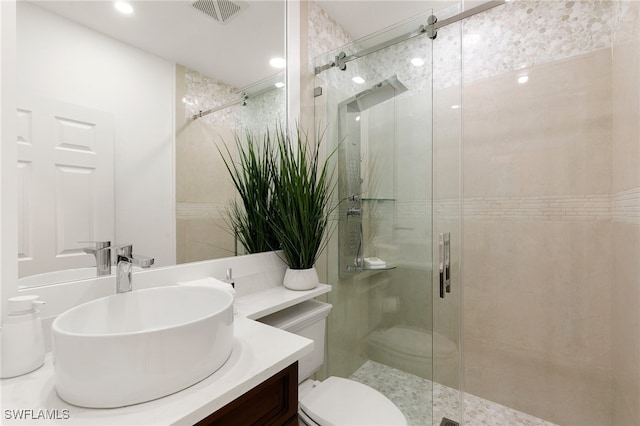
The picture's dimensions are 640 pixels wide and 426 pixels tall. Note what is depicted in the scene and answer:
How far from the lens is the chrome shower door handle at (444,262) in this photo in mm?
1476

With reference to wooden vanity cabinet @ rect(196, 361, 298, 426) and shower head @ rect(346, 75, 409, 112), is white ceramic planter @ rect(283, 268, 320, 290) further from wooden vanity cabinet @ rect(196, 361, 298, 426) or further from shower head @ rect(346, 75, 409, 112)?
shower head @ rect(346, 75, 409, 112)

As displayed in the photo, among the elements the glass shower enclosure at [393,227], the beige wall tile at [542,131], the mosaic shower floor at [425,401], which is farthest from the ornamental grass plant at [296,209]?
the beige wall tile at [542,131]

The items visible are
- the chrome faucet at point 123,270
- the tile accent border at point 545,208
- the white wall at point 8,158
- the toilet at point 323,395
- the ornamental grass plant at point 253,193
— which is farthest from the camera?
the tile accent border at point 545,208

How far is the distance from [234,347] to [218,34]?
1.25 m

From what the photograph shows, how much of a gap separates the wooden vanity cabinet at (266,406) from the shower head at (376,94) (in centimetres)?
140

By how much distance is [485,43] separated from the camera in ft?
6.25

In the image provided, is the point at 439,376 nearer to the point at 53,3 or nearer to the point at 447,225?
the point at 447,225

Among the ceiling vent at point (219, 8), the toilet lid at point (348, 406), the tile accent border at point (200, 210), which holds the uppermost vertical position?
the ceiling vent at point (219, 8)

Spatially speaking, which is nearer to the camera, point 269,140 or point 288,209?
point 288,209

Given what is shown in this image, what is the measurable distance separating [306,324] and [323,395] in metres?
0.29

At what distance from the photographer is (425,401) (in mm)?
1469

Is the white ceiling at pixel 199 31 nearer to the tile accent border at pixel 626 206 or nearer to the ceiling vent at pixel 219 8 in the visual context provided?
the ceiling vent at pixel 219 8

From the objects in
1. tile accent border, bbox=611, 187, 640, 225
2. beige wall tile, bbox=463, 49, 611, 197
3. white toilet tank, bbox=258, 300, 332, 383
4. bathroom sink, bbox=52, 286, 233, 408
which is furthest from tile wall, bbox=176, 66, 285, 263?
tile accent border, bbox=611, 187, 640, 225

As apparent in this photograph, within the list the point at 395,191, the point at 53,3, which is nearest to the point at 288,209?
the point at 395,191
